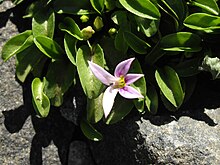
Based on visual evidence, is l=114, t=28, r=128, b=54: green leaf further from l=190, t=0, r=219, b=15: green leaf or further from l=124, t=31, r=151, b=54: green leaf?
l=190, t=0, r=219, b=15: green leaf

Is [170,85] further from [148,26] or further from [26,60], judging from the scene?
[26,60]

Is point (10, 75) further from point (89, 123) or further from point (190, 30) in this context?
point (190, 30)

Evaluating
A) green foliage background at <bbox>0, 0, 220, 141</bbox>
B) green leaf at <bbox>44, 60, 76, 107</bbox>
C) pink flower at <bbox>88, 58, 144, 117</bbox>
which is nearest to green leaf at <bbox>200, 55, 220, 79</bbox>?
green foliage background at <bbox>0, 0, 220, 141</bbox>

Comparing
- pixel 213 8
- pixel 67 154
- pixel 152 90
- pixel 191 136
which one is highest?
pixel 213 8

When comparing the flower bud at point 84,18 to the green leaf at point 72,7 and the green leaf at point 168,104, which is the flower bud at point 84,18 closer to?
the green leaf at point 72,7

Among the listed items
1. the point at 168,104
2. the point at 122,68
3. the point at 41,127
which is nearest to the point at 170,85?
the point at 168,104

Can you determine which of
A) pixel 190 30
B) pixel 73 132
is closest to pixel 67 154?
pixel 73 132

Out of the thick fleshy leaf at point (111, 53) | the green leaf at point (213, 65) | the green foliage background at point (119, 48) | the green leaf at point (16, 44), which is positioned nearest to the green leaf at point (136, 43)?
the green foliage background at point (119, 48)
